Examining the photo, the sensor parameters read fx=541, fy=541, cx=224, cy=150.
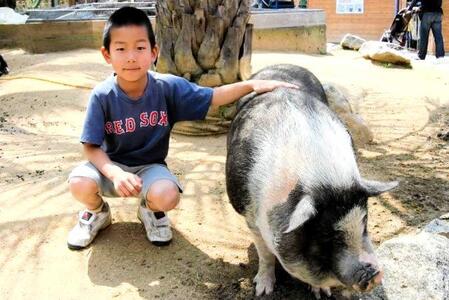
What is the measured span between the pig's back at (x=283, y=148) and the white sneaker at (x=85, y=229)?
817 mm

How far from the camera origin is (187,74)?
16.6 ft

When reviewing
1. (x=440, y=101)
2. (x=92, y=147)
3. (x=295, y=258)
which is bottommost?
(x=440, y=101)

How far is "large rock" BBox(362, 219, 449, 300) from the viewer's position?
2461 mm

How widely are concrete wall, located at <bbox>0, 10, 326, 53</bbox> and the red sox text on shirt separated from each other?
20.9ft

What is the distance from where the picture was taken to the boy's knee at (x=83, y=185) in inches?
116

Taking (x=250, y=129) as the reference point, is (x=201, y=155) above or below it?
below

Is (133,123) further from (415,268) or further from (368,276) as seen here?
(415,268)

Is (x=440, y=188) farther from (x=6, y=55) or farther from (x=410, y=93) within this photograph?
(x=6, y=55)

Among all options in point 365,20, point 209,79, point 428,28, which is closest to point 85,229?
point 209,79

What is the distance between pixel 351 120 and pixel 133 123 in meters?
2.62

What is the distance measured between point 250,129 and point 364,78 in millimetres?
5276

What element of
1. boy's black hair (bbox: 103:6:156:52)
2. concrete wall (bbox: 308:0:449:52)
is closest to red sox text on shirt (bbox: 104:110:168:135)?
boy's black hair (bbox: 103:6:156:52)

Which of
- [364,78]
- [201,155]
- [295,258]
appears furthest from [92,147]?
[364,78]

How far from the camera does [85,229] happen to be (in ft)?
10.0
